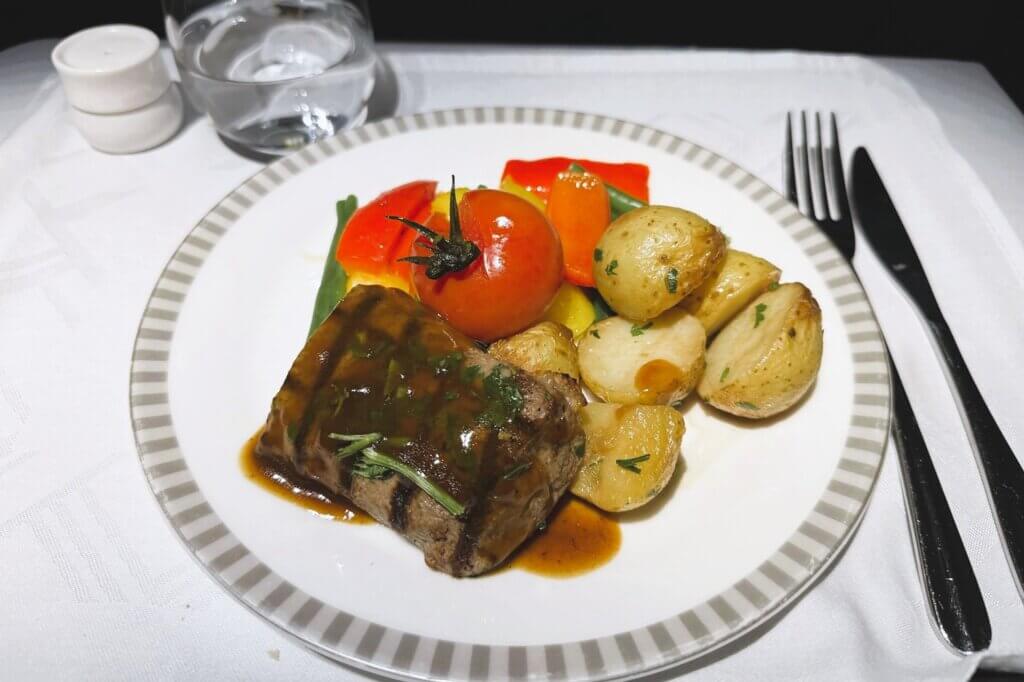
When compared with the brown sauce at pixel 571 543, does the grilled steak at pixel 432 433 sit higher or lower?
higher

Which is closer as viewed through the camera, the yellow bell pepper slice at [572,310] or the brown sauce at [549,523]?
the brown sauce at [549,523]

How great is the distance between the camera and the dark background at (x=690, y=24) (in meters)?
4.42

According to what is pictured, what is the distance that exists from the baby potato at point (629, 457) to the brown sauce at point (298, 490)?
578mm

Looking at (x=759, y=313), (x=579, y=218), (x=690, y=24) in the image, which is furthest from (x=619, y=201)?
(x=690, y=24)

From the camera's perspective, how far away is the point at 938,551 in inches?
79.0

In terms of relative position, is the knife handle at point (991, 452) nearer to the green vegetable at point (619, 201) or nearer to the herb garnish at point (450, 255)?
the green vegetable at point (619, 201)

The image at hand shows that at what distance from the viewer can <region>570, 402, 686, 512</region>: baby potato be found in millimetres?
1954

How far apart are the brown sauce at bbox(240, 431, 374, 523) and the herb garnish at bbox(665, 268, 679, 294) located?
3.31 ft

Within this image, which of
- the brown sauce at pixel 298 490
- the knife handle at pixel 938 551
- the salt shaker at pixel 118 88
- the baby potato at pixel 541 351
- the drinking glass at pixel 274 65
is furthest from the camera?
the drinking glass at pixel 274 65

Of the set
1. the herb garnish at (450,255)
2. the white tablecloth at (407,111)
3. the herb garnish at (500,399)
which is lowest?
the white tablecloth at (407,111)

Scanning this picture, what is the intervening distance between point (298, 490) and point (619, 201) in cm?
142

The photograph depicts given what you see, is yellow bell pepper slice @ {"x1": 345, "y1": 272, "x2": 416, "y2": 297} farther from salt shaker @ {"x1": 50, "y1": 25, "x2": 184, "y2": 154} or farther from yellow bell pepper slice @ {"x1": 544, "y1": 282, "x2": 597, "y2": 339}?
salt shaker @ {"x1": 50, "y1": 25, "x2": 184, "y2": 154}

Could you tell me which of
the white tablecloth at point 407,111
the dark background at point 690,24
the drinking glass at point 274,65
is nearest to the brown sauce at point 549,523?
the white tablecloth at point 407,111

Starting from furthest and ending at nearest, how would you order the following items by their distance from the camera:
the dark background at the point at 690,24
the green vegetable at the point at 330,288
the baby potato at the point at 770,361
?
the dark background at the point at 690,24
the green vegetable at the point at 330,288
the baby potato at the point at 770,361
